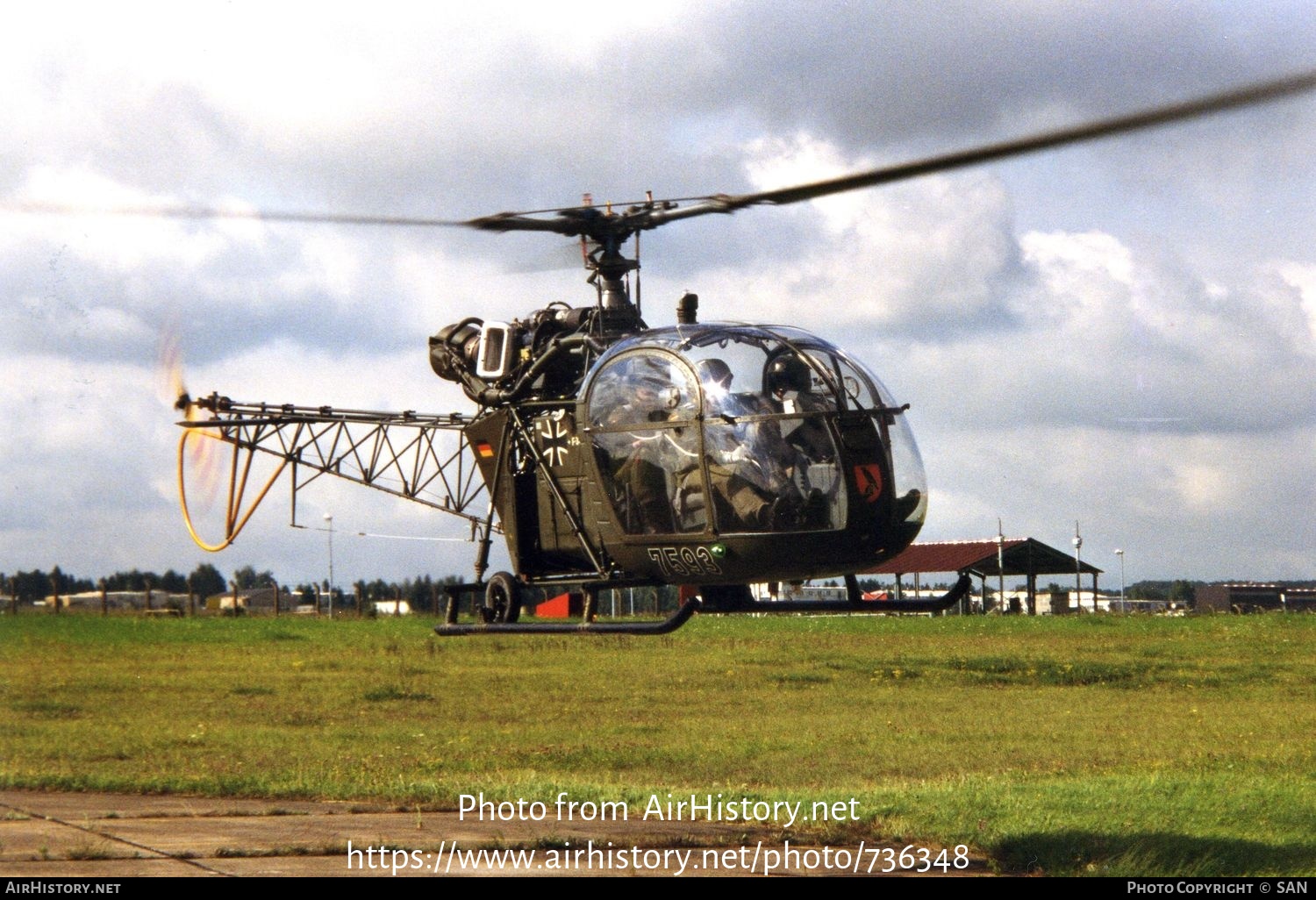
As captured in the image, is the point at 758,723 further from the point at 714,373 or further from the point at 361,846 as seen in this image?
the point at 714,373

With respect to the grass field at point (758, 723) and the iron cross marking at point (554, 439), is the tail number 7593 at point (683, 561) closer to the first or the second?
the iron cross marking at point (554, 439)

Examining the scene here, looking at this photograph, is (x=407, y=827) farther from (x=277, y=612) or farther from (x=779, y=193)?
(x=277, y=612)

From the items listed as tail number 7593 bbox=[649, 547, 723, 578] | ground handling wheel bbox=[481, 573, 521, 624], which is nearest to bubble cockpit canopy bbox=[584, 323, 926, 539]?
tail number 7593 bbox=[649, 547, 723, 578]

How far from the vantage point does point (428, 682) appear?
3553 centimetres

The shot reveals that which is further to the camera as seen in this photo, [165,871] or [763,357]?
[165,871]

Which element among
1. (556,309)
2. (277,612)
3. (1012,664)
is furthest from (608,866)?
(277,612)

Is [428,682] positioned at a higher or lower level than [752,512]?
lower

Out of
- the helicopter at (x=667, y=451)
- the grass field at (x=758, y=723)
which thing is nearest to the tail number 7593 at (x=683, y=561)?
the helicopter at (x=667, y=451)

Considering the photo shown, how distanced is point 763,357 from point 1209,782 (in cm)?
1310

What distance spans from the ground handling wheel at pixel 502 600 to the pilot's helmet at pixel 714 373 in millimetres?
3059

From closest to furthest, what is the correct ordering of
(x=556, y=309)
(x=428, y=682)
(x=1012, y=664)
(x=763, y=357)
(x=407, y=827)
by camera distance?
(x=763, y=357) → (x=556, y=309) → (x=407, y=827) → (x=428, y=682) → (x=1012, y=664)

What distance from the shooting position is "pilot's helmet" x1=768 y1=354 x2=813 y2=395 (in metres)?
11.1

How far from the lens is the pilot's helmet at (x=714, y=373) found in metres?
11.1

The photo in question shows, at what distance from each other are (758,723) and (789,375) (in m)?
19.7
